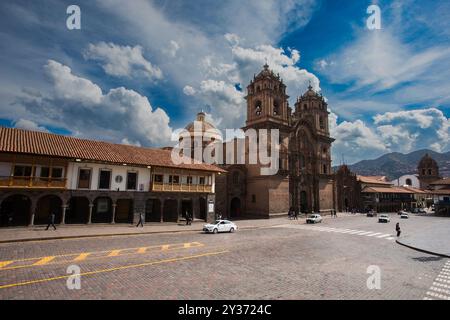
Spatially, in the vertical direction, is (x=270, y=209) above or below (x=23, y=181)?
below

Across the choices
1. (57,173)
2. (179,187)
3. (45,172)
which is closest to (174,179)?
(179,187)

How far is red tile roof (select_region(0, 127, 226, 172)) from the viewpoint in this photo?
69.9 feet

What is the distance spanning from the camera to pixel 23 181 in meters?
21.0

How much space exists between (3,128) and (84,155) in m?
7.48

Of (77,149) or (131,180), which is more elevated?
(77,149)

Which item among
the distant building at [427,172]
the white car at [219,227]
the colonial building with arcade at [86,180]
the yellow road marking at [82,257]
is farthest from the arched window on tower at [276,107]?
the distant building at [427,172]

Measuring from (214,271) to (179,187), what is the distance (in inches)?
777

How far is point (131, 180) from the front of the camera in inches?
1060

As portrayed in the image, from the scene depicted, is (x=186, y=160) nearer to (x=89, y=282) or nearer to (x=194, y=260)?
(x=194, y=260)

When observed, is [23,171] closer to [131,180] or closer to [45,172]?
[45,172]

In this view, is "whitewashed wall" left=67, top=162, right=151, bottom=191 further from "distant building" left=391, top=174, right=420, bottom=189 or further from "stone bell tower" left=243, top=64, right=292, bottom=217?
"distant building" left=391, top=174, right=420, bottom=189

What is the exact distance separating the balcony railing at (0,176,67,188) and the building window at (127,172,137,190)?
5975 mm

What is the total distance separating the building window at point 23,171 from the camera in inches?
830
